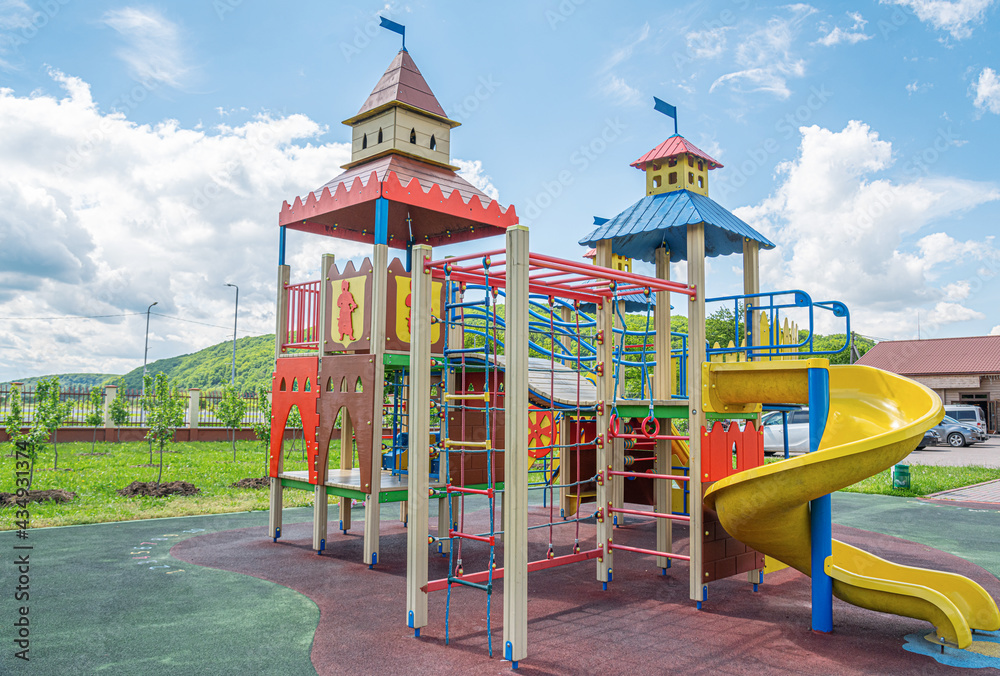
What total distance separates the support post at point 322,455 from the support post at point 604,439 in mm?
3505

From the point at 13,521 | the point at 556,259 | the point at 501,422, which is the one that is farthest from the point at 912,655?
the point at 13,521

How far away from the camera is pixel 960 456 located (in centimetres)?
2289

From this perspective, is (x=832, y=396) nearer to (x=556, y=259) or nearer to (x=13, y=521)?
(x=556, y=259)

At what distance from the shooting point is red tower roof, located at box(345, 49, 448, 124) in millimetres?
10086

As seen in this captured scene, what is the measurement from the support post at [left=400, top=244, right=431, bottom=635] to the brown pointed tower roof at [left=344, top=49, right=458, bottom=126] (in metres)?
5.29

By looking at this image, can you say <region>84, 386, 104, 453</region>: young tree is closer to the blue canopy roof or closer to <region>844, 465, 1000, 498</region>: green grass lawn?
the blue canopy roof

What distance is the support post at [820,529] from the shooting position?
221 inches

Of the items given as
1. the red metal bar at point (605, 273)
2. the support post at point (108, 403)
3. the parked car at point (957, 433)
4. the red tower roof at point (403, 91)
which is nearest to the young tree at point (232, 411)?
the support post at point (108, 403)

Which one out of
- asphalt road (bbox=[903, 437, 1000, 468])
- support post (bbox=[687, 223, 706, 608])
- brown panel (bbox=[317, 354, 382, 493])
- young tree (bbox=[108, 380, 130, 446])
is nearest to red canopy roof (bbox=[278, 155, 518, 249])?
brown panel (bbox=[317, 354, 382, 493])

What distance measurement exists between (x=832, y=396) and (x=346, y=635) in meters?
5.08

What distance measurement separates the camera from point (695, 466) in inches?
257

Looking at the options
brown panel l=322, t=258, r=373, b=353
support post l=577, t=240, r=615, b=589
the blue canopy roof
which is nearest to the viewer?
support post l=577, t=240, r=615, b=589

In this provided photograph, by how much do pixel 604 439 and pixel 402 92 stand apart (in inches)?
243

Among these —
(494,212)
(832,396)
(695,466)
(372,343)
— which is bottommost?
(695,466)
